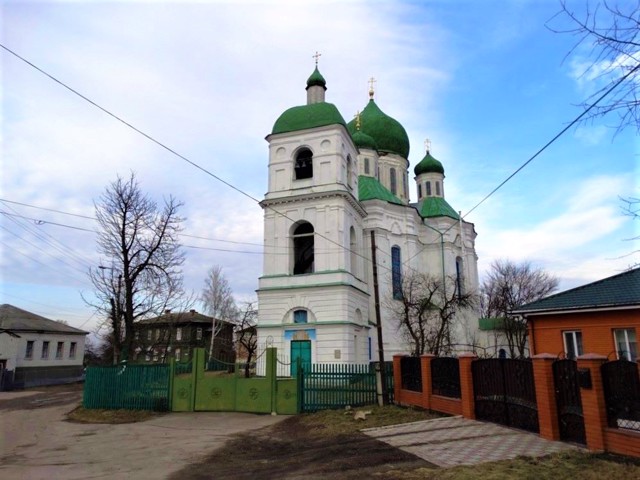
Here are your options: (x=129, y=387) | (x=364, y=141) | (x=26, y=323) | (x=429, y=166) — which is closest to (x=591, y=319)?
(x=129, y=387)

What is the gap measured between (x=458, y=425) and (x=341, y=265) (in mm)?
13976

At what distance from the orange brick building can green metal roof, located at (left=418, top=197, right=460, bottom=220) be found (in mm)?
19631

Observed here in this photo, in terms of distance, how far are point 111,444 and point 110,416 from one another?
5363mm

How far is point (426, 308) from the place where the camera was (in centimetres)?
3008

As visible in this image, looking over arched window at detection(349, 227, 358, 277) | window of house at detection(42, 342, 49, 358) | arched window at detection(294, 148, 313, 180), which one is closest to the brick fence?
arched window at detection(349, 227, 358, 277)

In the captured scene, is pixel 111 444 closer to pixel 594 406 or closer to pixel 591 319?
pixel 594 406

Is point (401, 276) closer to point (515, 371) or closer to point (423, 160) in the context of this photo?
point (423, 160)

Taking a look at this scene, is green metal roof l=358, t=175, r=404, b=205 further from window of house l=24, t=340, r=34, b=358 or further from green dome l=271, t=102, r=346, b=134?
window of house l=24, t=340, r=34, b=358

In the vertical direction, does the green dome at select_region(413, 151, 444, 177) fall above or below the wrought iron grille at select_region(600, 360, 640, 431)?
above

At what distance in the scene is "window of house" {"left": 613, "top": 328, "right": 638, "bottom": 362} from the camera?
643 inches

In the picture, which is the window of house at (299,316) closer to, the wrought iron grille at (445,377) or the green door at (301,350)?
the green door at (301,350)

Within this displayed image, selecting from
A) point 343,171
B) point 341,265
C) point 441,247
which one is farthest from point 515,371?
point 441,247

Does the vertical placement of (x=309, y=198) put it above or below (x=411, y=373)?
above

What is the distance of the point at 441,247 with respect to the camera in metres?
36.3
